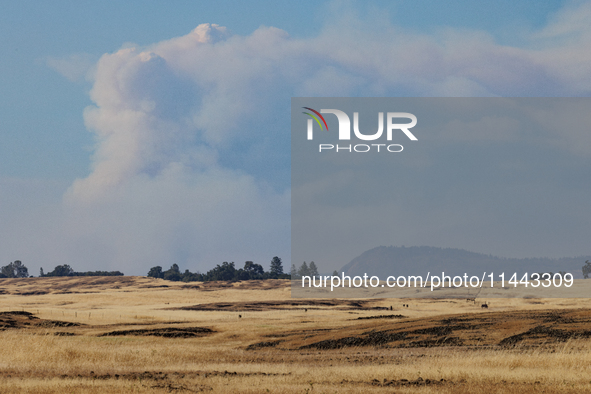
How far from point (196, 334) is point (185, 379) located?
2641cm

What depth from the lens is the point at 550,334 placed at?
110ft

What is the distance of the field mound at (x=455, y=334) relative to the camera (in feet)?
110

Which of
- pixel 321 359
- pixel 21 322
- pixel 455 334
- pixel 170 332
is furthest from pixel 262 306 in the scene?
pixel 321 359

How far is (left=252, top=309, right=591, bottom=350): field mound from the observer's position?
110ft

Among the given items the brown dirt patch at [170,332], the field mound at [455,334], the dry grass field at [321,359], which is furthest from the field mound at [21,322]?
the field mound at [455,334]

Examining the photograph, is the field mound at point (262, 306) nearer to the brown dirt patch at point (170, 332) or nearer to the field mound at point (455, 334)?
the brown dirt patch at point (170, 332)

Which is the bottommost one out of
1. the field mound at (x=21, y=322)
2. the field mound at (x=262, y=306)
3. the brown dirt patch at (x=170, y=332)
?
the field mound at (x=262, y=306)

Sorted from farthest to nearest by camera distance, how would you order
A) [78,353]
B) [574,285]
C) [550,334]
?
[574,285], [550,334], [78,353]

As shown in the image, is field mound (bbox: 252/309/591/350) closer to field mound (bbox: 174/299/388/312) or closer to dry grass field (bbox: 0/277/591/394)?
dry grass field (bbox: 0/277/591/394)

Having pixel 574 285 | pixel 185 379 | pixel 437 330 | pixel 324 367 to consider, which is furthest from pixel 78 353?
pixel 574 285

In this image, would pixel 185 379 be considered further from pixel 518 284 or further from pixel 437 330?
pixel 518 284

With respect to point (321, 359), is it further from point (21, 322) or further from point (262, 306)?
point (262, 306)

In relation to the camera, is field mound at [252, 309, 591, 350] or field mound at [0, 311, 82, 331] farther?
field mound at [0, 311, 82, 331]

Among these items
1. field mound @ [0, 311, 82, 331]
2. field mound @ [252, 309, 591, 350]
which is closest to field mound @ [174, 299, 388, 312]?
field mound @ [0, 311, 82, 331]
